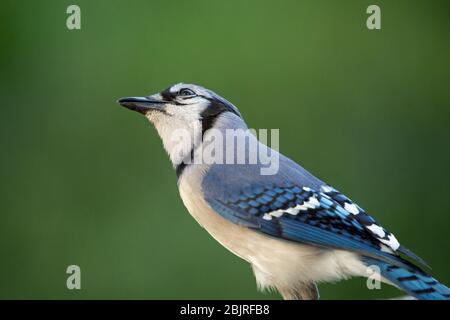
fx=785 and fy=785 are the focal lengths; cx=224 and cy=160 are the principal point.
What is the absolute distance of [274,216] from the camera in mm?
1939

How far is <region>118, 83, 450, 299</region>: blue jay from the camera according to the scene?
6.08ft

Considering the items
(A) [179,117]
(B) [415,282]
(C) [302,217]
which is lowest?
(B) [415,282]

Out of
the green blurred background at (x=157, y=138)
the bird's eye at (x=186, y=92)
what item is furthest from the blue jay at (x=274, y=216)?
the green blurred background at (x=157, y=138)

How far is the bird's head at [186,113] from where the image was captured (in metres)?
2.05

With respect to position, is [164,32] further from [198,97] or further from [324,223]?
[324,223]

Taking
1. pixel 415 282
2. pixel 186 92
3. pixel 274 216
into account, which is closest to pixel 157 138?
pixel 186 92

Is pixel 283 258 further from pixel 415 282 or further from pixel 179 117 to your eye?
pixel 179 117

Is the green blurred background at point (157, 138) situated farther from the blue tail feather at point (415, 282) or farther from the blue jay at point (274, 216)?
the blue tail feather at point (415, 282)

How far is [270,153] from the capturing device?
6.82 feet

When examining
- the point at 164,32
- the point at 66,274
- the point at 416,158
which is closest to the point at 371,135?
the point at 416,158

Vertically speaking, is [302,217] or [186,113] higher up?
[186,113]

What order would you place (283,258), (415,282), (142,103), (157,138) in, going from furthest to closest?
(157,138) → (142,103) → (283,258) → (415,282)

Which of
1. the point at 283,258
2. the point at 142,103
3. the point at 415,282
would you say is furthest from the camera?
the point at 142,103

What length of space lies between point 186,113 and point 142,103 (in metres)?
0.12
